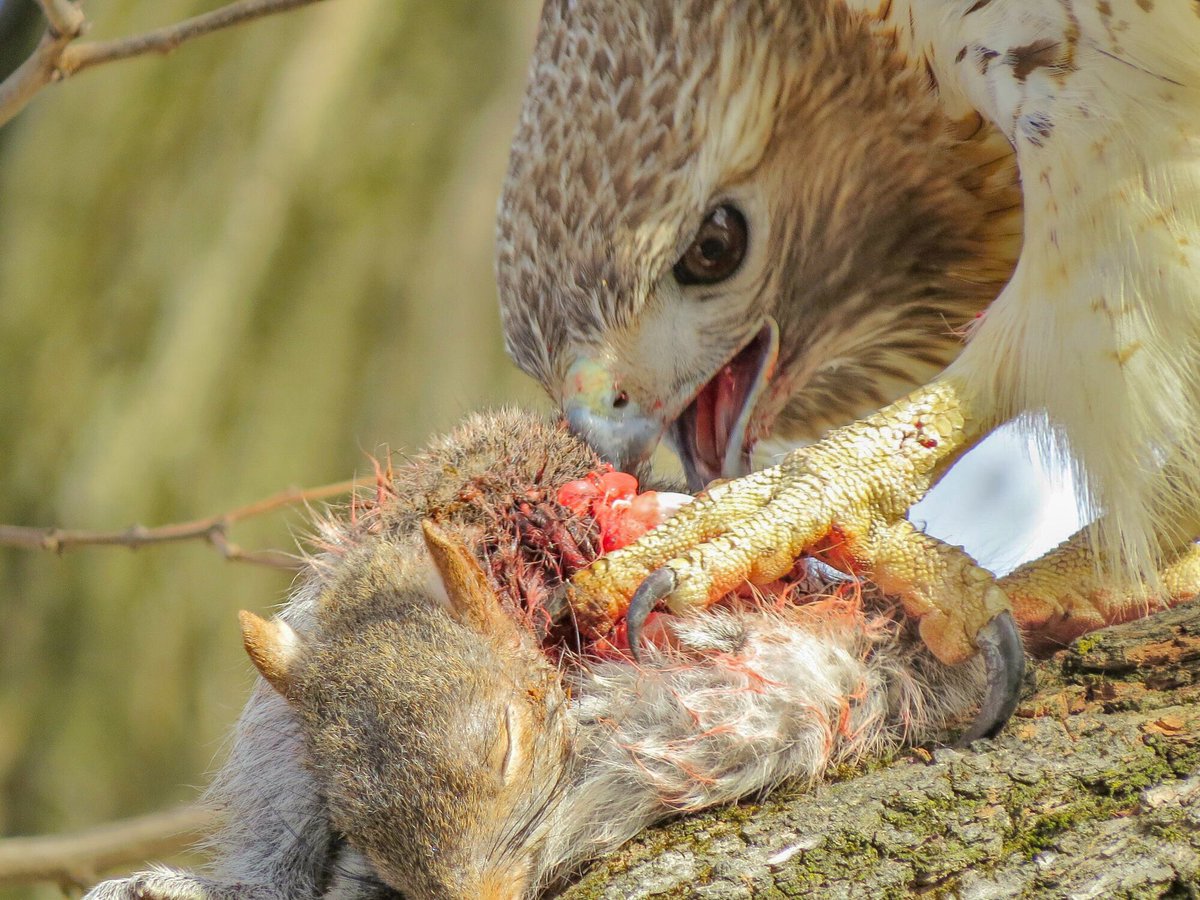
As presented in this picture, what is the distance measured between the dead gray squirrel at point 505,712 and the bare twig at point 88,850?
33.8 inches

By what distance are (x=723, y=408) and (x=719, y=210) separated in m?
0.37

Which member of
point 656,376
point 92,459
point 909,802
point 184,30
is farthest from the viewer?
point 92,459

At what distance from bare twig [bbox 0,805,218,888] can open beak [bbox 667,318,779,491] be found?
1.13 metres

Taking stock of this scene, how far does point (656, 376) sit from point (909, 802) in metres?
1.08

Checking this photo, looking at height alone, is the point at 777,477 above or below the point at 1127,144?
below

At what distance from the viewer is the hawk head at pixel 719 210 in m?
2.30

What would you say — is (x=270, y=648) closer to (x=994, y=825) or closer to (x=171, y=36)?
(x=994, y=825)

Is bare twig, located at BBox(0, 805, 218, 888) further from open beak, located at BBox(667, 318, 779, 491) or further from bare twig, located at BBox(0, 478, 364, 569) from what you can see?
open beak, located at BBox(667, 318, 779, 491)

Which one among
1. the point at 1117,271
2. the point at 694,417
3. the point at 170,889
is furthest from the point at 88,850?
the point at 1117,271

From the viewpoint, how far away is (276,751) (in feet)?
5.57

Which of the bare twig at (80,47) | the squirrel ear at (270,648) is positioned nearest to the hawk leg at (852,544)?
the squirrel ear at (270,648)

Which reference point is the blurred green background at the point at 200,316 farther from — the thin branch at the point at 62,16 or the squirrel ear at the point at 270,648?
the squirrel ear at the point at 270,648

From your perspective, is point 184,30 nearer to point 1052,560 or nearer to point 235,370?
point 1052,560

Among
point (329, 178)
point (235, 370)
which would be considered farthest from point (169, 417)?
point (329, 178)
